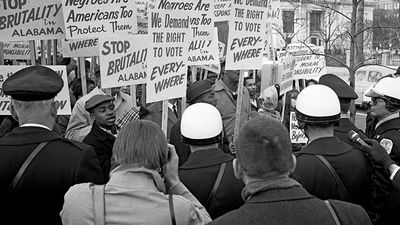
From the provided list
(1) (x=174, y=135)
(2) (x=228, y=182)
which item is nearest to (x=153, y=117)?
(1) (x=174, y=135)

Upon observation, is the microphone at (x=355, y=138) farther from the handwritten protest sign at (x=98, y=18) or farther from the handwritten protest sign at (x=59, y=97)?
the handwritten protest sign at (x=98, y=18)

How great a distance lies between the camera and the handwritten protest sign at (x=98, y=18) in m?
5.55

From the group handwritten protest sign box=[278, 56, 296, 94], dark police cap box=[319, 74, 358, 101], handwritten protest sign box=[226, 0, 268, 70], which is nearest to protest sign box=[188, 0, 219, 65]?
handwritten protest sign box=[226, 0, 268, 70]

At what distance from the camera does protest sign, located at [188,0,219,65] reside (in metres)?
6.08

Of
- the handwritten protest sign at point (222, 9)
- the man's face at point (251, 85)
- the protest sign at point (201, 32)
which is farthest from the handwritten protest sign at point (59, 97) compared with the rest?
the handwritten protest sign at point (222, 9)

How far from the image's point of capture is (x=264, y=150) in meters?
2.33

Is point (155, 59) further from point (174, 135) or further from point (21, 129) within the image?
point (21, 129)

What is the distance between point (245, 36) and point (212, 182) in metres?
3.02

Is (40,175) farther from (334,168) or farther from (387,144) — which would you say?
(387,144)

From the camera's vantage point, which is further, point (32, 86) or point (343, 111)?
point (343, 111)

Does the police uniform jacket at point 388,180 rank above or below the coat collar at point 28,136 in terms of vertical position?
below

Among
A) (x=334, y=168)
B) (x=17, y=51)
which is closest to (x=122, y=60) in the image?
(x=334, y=168)

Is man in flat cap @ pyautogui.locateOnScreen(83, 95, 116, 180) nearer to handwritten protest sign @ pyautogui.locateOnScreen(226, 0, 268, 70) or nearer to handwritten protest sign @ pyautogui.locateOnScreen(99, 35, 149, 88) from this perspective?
handwritten protest sign @ pyautogui.locateOnScreen(99, 35, 149, 88)

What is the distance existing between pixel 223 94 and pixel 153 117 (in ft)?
3.96
